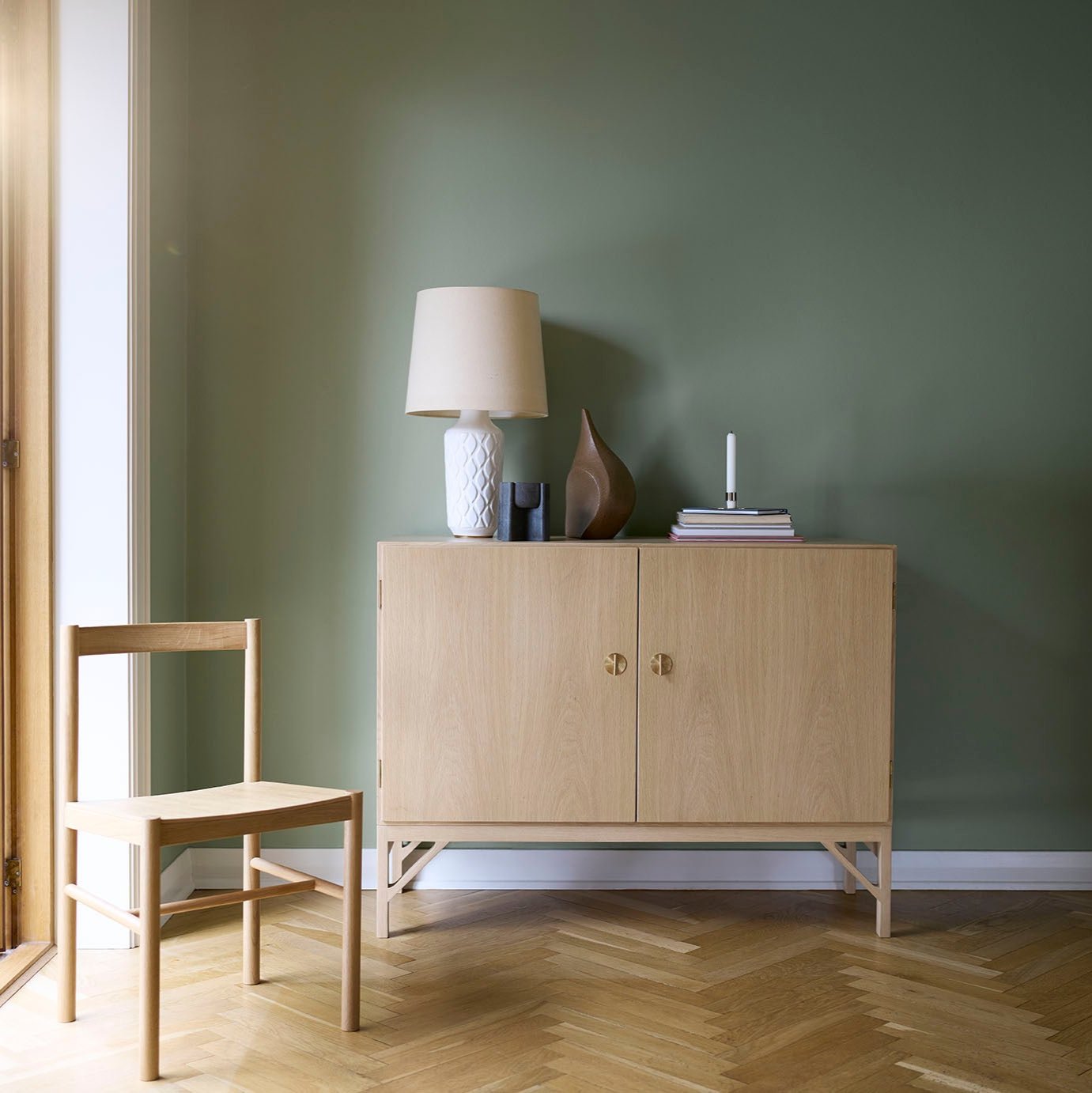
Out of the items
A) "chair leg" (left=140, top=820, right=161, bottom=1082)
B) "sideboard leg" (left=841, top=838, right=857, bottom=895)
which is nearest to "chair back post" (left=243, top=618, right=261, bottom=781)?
"chair leg" (left=140, top=820, right=161, bottom=1082)

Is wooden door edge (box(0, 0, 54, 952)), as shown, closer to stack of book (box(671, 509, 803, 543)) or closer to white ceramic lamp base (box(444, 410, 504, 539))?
white ceramic lamp base (box(444, 410, 504, 539))

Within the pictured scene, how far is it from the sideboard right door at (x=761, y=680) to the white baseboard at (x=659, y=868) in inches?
18.4

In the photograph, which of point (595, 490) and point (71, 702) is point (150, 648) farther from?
point (595, 490)

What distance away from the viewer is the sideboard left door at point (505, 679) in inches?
Answer: 99.0

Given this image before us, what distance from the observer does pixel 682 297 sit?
295 cm

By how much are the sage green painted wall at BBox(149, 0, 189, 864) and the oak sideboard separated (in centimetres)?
63

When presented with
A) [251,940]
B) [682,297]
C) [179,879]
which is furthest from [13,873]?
[682,297]

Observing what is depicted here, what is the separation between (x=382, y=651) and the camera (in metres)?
2.51

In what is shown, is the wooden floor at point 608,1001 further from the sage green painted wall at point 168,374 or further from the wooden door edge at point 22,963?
the sage green painted wall at point 168,374

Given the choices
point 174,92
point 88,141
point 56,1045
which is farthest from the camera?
point 174,92

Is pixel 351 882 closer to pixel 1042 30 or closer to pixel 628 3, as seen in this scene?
pixel 628 3

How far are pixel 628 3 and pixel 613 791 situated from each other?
2062mm

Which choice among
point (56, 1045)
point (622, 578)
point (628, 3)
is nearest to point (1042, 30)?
point (628, 3)

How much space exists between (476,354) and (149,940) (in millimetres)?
1453
